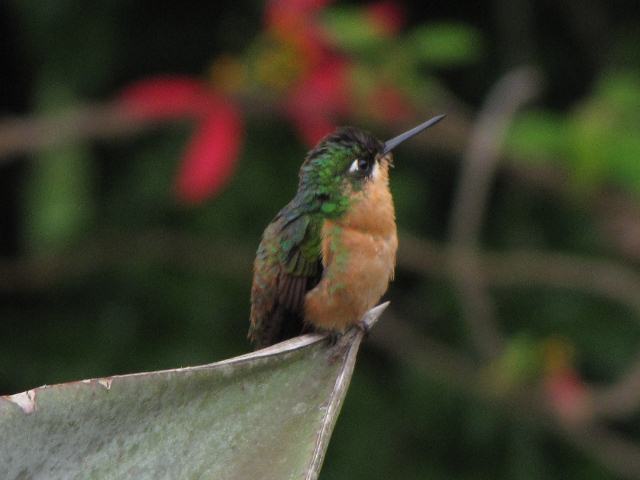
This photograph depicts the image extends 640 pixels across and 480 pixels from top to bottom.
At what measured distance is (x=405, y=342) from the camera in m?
4.10

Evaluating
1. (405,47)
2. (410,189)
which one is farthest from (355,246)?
(410,189)

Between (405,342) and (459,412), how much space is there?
422 mm

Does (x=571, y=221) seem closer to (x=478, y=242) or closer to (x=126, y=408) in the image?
(x=478, y=242)

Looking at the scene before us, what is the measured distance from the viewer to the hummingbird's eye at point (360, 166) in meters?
1.83

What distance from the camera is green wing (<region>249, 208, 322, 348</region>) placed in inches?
67.2

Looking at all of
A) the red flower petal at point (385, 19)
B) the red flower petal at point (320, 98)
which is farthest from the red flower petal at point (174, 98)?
the red flower petal at point (385, 19)

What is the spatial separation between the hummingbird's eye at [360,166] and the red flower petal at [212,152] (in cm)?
134

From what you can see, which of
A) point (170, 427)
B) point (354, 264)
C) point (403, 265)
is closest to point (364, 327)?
point (354, 264)

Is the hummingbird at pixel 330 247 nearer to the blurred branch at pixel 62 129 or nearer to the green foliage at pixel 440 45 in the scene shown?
the green foliage at pixel 440 45

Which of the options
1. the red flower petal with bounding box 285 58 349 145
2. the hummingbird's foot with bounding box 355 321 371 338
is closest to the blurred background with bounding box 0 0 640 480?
the red flower petal with bounding box 285 58 349 145

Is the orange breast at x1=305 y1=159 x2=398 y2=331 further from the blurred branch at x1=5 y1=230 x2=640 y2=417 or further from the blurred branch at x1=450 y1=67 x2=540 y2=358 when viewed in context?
the blurred branch at x1=5 y1=230 x2=640 y2=417

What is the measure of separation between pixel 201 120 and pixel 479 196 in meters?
0.90

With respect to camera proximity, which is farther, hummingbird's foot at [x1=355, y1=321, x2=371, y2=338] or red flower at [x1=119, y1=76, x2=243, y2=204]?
red flower at [x1=119, y1=76, x2=243, y2=204]

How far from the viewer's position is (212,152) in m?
3.16
